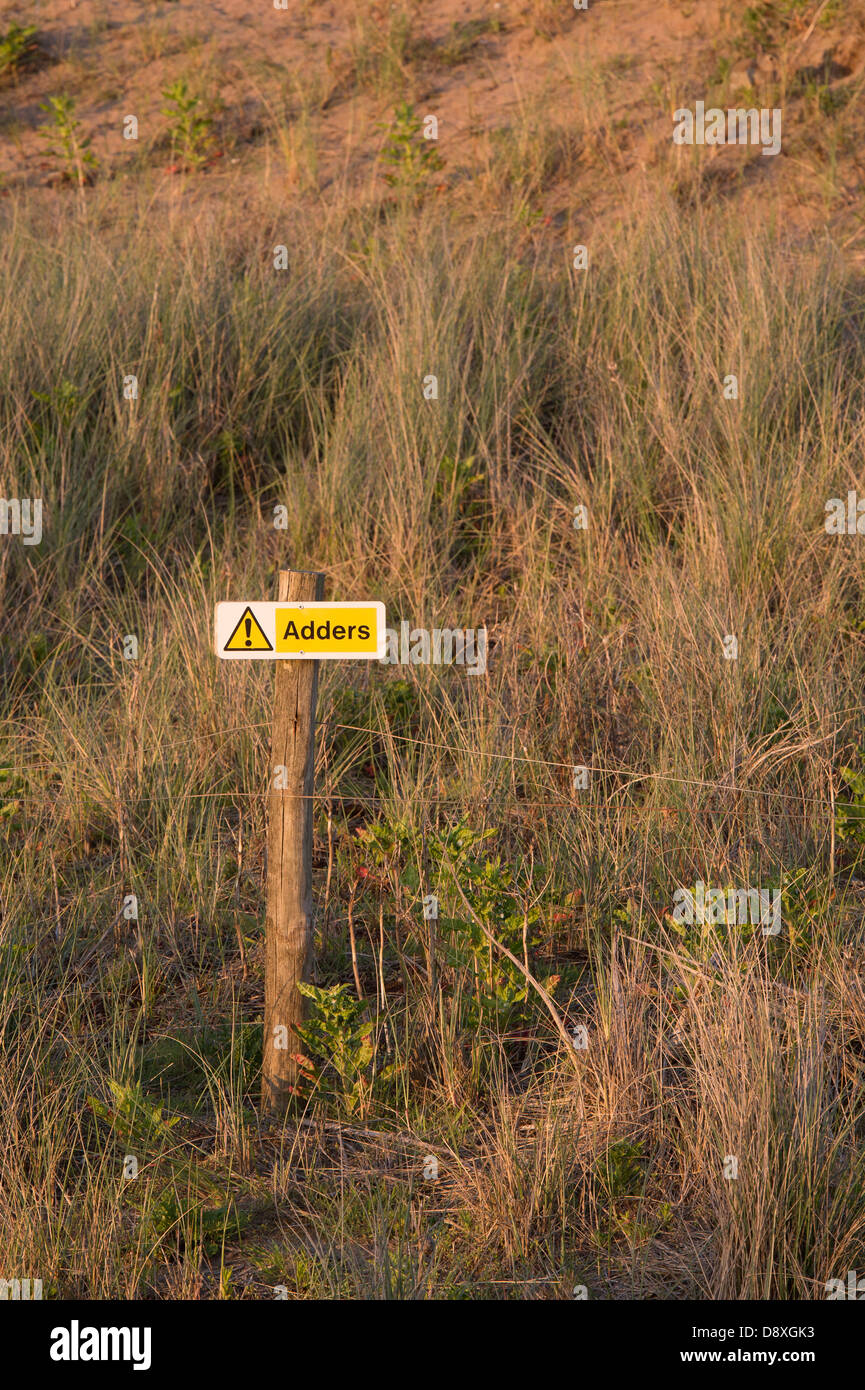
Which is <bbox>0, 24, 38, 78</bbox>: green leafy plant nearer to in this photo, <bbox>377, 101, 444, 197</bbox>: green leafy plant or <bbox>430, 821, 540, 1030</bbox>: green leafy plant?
<bbox>377, 101, 444, 197</bbox>: green leafy plant

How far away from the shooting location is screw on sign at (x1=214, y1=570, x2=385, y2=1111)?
2.48m

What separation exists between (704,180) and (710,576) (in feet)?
14.8

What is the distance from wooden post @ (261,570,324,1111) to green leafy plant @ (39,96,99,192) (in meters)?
6.69

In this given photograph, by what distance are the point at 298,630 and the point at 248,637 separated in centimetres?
10

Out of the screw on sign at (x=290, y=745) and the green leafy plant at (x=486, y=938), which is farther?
the green leafy plant at (x=486, y=938)

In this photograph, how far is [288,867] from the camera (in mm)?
2723

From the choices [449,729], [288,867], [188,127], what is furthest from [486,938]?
[188,127]

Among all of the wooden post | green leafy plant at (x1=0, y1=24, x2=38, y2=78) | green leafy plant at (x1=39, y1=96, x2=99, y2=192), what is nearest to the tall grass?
the wooden post

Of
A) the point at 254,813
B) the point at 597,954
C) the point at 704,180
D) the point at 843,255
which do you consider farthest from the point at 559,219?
the point at 597,954

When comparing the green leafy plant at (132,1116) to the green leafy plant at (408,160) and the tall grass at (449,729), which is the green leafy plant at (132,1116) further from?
the green leafy plant at (408,160)

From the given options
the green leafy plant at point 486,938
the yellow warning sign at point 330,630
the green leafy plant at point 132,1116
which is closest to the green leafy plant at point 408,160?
the green leafy plant at point 486,938

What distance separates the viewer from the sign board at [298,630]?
2.47 meters

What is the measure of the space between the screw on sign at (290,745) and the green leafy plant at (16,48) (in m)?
9.23

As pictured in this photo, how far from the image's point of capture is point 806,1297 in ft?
7.38
